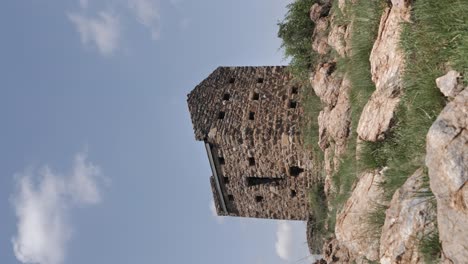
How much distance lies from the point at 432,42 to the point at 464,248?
221 centimetres

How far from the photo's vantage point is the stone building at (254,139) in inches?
448

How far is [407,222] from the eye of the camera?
4.51 meters

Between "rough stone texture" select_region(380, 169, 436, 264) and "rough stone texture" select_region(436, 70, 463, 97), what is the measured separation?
85cm

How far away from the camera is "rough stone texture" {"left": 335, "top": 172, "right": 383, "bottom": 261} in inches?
223

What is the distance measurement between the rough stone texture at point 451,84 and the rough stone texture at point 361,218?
1.71 meters

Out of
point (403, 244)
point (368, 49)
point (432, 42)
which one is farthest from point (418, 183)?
point (368, 49)

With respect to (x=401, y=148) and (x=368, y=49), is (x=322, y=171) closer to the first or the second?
(x=368, y=49)

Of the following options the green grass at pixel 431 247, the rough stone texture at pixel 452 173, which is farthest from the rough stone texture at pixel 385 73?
the green grass at pixel 431 247

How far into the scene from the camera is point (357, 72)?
7426mm

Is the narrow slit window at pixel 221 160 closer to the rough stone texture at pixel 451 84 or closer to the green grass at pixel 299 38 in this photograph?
the green grass at pixel 299 38

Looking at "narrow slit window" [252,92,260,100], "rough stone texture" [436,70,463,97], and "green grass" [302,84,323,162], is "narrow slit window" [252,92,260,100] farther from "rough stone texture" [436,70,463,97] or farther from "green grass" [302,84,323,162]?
"rough stone texture" [436,70,463,97]

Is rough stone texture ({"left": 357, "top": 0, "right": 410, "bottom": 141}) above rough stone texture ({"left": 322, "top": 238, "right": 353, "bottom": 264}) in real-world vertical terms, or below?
above

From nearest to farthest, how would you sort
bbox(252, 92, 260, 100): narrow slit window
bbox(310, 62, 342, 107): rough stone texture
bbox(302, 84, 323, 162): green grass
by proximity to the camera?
bbox(310, 62, 342, 107): rough stone texture, bbox(302, 84, 323, 162): green grass, bbox(252, 92, 260, 100): narrow slit window

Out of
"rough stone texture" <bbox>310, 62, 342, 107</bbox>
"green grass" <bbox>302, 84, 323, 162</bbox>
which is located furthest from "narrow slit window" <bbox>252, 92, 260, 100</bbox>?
"rough stone texture" <bbox>310, 62, 342, 107</bbox>
